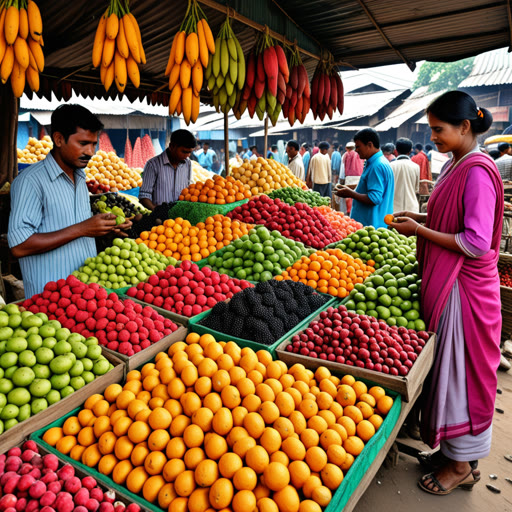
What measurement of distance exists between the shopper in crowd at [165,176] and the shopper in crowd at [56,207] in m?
2.25

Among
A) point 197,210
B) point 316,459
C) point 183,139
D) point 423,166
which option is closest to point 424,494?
point 316,459

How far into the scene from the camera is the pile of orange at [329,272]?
308 cm

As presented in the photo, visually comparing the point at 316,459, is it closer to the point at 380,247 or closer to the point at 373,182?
the point at 380,247

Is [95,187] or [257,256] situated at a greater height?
[95,187]

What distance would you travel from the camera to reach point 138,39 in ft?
8.65

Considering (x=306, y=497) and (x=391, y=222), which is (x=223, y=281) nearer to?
(x=391, y=222)

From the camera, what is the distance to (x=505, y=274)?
14.6 feet

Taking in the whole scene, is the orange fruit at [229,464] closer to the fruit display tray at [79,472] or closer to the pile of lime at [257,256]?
the fruit display tray at [79,472]

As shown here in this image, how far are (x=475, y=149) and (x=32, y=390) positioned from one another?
2.63 metres

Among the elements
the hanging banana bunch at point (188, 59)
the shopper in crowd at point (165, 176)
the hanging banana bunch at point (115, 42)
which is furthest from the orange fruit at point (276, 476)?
the shopper in crowd at point (165, 176)

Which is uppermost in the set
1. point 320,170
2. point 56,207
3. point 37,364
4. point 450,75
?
point 450,75

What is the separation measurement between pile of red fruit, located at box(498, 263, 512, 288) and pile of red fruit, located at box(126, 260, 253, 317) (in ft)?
10.4

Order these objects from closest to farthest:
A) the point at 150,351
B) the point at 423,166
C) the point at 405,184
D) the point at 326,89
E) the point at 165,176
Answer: the point at 150,351 → the point at 326,89 → the point at 165,176 → the point at 405,184 → the point at 423,166

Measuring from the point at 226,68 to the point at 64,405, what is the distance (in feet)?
9.40
